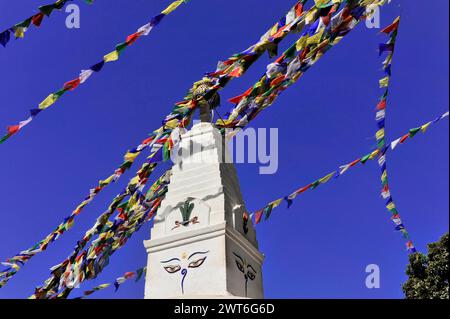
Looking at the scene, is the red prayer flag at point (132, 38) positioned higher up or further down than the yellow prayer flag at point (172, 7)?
further down

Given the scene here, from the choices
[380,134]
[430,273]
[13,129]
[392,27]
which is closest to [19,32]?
[13,129]

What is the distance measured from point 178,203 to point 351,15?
184 inches

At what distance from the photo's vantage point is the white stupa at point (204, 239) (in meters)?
7.21

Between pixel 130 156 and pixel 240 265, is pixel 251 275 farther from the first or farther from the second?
pixel 130 156

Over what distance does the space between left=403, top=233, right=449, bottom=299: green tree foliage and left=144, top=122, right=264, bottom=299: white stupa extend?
870 centimetres

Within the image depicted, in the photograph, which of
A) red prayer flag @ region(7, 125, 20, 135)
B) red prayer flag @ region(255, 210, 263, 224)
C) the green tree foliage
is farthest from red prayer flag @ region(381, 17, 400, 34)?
the green tree foliage

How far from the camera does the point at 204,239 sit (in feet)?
24.8

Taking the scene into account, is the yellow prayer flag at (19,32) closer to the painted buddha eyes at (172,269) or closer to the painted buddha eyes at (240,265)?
the painted buddha eyes at (172,269)

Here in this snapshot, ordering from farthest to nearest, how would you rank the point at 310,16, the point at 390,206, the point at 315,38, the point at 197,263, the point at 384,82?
the point at 390,206 < the point at 384,82 < the point at 197,263 < the point at 315,38 < the point at 310,16

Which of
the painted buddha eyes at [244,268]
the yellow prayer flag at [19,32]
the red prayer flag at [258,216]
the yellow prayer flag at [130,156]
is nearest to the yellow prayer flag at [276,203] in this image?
the red prayer flag at [258,216]

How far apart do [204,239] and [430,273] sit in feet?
34.3

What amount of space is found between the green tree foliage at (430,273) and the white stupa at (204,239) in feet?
28.5

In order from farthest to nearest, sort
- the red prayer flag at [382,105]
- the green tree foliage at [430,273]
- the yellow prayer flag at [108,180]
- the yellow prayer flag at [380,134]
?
the green tree foliage at [430,273] → the yellow prayer flag at [108,180] → the yellow prayer flag at [380,134] → the red prayer flag at [382,105]
